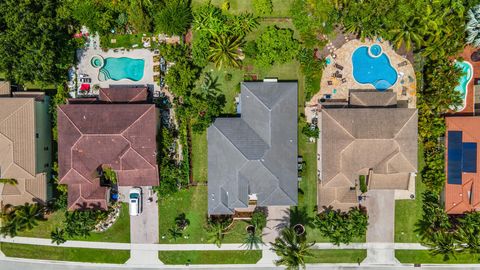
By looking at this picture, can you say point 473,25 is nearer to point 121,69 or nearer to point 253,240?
point 253,240

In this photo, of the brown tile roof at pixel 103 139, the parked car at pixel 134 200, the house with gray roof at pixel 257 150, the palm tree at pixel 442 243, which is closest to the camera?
the brown tile roof at pixel 103 139

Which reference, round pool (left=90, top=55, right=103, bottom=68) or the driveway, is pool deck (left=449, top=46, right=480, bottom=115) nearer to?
the driveway

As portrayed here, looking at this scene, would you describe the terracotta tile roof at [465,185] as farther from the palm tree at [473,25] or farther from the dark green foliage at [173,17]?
the dark green foliage at [173,17]

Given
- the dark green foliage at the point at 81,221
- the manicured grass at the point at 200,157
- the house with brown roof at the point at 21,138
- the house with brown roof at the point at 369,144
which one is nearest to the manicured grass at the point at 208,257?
the dark green foliage at the point at 81,221

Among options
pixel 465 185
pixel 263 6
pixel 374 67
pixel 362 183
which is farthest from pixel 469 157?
pixel 263 6

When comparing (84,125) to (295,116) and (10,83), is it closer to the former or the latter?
(10,83)


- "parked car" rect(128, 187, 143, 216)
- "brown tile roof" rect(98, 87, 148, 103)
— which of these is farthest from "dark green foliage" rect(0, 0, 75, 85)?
"parked car" rect(128, 187, 143, 216)

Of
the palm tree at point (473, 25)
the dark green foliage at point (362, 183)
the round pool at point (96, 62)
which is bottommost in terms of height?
the dark green foliage at point (362, 183)
